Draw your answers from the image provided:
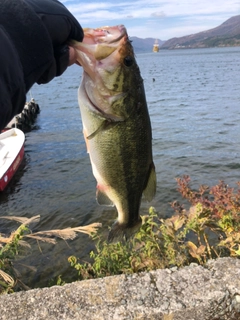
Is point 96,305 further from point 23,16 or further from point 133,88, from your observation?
point 23,16

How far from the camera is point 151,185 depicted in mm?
2602

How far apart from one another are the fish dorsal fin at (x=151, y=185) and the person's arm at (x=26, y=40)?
1.13 meters

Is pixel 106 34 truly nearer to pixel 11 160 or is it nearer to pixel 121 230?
pixel 121 230

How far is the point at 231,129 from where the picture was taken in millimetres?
18719

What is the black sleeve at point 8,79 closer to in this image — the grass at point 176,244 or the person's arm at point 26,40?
the person's arm at point 26,40

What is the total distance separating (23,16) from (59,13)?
0.81 ft

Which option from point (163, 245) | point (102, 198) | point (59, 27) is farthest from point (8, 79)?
point (163, 245)

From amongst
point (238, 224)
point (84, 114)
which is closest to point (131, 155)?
point (84, 114)

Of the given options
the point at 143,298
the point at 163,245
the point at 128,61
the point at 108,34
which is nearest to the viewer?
the point at 108,34

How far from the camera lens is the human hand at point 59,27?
160cm

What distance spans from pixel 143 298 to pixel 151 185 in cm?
140

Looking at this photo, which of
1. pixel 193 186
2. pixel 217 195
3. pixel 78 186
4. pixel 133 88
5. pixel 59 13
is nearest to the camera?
pixel 59 13

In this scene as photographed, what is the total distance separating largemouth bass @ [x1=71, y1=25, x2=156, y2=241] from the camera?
2062 millimetres

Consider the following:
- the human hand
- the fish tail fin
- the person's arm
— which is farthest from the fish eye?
the fish tail fin
